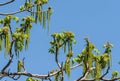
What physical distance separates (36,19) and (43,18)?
0.33 m

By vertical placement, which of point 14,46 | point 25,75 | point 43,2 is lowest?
point 25,75

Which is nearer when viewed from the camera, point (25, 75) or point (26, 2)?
Answer: point (25, 75)

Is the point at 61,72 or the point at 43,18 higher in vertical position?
the point at 43,18

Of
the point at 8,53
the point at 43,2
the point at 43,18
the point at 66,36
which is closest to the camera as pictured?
the point at 8,53

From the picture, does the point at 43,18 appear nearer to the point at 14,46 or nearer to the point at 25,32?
the point at 25,32

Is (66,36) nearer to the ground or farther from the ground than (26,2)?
nearer to the ground

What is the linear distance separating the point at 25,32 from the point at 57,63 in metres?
2.14

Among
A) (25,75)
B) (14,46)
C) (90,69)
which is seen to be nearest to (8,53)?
(14,46)

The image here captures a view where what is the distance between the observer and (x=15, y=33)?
19.2 m

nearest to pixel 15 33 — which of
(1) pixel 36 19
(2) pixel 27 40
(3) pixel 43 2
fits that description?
(2) pixel 27 40

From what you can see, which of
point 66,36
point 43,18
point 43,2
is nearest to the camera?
point 66,36

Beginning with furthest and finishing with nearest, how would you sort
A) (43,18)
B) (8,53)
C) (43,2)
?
(43,2), (43,18), (8,53)

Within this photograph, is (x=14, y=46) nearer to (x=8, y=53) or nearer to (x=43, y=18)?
(x=8, y=53)

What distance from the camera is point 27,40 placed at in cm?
1941
